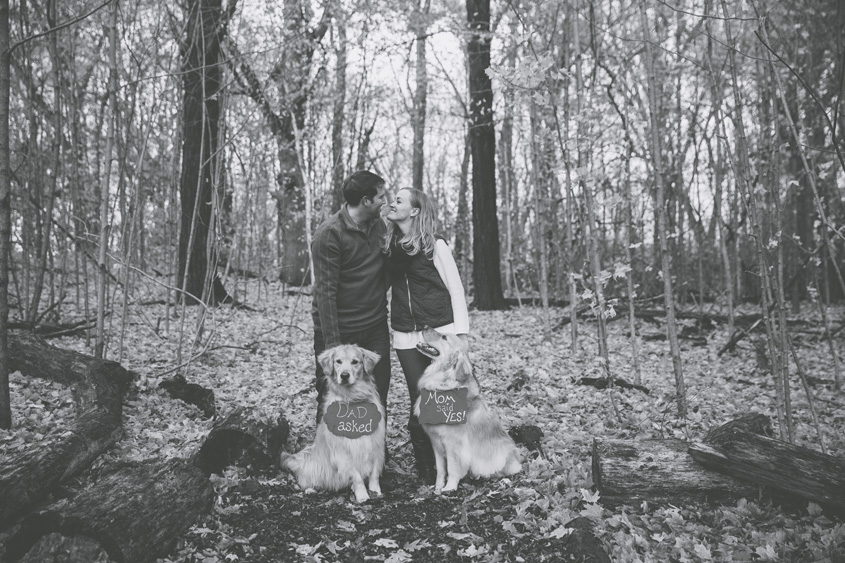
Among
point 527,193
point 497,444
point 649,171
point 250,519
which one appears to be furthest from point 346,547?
point 527,193

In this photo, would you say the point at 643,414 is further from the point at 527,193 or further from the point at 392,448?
the point at 527,193

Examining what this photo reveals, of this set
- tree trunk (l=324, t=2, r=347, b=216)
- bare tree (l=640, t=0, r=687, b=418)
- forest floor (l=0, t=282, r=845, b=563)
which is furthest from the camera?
tree trunk (l=324, t=2, r=347, b=216)

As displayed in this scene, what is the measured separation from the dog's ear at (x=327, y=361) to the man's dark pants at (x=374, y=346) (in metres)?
0.24

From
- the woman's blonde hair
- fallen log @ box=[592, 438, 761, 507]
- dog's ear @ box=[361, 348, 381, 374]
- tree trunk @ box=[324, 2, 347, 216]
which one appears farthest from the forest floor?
tree trunk @ box=[324, 2, 347, 216]

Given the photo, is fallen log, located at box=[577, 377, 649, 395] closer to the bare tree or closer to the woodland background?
the woodland background

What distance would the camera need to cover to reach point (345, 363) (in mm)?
3965

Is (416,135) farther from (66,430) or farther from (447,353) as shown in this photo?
(66,430)

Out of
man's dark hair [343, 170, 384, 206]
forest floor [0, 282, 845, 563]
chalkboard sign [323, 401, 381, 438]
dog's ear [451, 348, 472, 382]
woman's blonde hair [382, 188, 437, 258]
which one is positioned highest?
man's dark hair [343, 170, 384, 206]

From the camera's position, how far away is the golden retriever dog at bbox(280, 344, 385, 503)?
3.97 m

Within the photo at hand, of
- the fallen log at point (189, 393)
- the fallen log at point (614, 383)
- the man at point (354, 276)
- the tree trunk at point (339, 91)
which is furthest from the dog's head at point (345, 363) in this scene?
the tree trunk at point (339, 91)

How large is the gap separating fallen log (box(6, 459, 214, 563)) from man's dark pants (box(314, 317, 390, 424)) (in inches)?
46.0

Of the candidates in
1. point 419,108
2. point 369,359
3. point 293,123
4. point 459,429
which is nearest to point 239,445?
point 369,359

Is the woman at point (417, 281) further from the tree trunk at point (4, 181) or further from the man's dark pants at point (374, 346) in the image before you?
the tree trunk at point (4, 181)

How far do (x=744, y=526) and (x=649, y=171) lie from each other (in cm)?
1051
